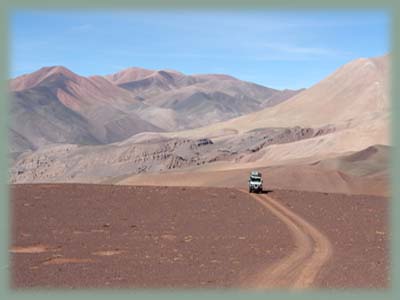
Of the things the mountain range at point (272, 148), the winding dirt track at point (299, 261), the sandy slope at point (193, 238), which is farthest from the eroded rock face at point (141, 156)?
the winding dirt track at point (299, 261)

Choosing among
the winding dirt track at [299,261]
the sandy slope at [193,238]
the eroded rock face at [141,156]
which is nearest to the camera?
the winding dirt track at [299,261]

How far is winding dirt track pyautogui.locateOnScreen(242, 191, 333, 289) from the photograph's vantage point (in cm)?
1296

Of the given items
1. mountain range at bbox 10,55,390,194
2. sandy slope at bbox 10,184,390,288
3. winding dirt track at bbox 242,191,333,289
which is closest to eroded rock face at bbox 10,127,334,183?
mountain range at bbox 10,55,390,194

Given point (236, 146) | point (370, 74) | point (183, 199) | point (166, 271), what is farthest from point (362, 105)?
point (166, 271)

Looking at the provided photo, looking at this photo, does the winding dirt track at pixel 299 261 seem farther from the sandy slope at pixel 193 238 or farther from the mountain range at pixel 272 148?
the mountain range at pixel 272 148

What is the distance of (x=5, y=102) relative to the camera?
31.3 feet

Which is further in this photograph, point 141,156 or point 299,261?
point 141,156

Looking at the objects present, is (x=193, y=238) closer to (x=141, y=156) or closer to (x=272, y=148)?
(x=272, y=148)

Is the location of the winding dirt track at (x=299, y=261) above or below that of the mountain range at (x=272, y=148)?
below

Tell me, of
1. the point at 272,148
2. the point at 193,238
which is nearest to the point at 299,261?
the point at 193,238

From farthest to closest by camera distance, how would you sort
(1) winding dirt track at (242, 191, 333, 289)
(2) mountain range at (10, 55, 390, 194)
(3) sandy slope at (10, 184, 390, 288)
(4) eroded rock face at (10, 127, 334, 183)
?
(4) eroded rock face at (10, 127, 334, 183) < (2) mountain range at (10, 55, 390, 194) < (3) sandy slope at (10, 184, 390, 288) < (1) winding dirt track at (242, 191, 333, 289)

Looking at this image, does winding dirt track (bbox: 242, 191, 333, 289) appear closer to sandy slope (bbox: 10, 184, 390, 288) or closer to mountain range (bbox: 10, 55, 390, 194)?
sandy slope (bbox: 10, 184, 390, 288)

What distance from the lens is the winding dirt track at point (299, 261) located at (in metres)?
13.0

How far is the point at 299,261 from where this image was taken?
15.5 meters
